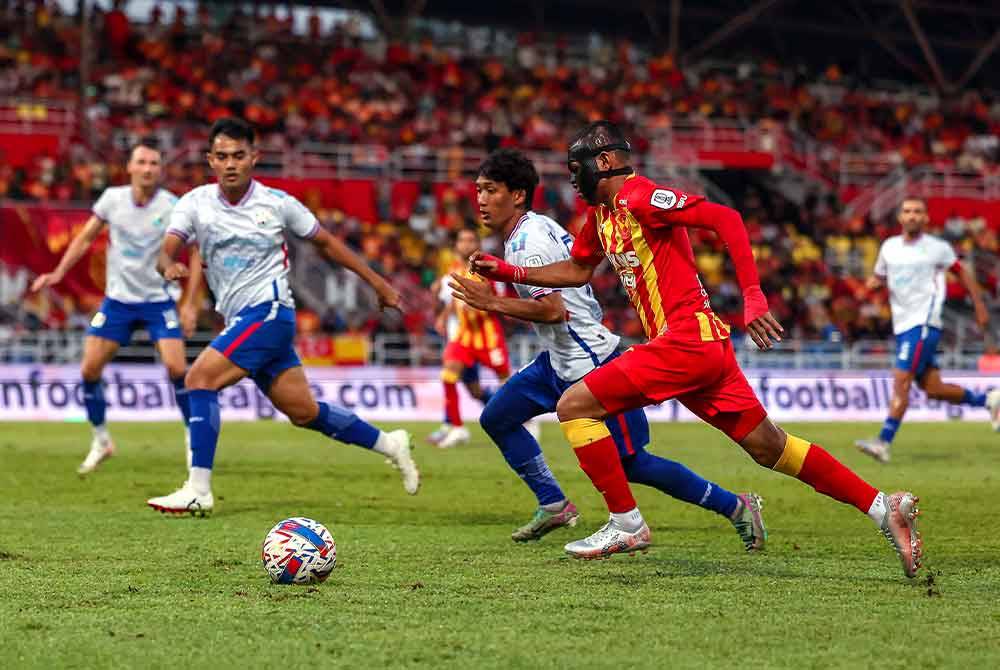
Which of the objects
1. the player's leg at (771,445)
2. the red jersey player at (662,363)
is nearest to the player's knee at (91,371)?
the red jersey player at (662,363)

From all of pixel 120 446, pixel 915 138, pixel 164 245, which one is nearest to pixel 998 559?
pixel 164 245

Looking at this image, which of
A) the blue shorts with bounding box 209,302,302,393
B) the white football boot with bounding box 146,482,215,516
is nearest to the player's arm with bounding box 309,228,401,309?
the blue shorts with bounding box 209,302,302,393

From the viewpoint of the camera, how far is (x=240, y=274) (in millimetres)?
9375

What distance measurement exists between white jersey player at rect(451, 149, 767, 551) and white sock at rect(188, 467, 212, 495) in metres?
2.13

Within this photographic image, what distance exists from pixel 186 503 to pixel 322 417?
1076 millimetres

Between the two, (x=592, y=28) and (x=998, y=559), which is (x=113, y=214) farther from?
(x=592, y=28)

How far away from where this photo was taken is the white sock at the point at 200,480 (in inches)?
368

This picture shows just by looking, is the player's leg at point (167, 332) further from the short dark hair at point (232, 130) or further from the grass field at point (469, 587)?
the short dark hair at point (232, 130)

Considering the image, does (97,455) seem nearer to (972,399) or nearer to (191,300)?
(191,300)

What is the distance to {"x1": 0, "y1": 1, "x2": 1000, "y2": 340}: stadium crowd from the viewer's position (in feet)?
93.7

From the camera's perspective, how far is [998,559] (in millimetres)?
7449

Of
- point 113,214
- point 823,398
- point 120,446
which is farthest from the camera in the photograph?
point 823,398

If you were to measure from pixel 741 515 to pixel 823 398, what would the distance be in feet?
49.4

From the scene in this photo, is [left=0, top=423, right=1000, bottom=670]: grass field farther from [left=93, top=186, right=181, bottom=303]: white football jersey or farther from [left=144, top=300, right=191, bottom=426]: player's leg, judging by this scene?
[left=93, top=186, right=181, bottom=303]: white football jersey
